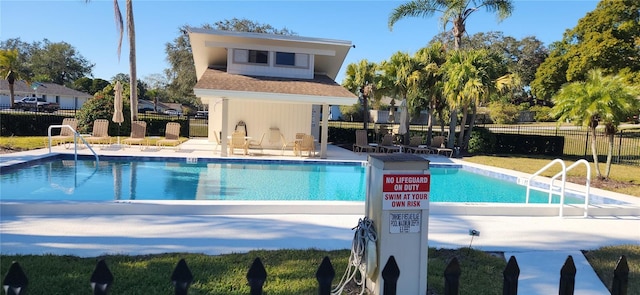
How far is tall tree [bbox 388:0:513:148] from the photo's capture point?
20531mm

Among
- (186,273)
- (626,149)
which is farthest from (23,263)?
(626,149)

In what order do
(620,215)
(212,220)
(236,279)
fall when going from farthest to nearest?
(620,215) → (212,220) → (236,279)

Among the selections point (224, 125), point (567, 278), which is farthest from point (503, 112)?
point (567, 278)

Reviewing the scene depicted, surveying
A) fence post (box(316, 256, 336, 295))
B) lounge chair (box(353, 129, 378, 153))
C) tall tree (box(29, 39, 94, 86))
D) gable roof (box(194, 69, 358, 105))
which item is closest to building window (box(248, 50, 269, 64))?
gable roof (box(194, 69, 358, 105))

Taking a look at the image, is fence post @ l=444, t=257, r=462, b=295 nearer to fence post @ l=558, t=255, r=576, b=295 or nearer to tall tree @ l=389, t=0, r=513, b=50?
fence post @ l=558, t=255, r=576, b=295

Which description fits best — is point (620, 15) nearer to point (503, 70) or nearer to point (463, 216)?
point (503, 70)

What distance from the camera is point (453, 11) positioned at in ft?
67.7

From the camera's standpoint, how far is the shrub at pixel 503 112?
4544cm

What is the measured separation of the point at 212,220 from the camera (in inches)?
255

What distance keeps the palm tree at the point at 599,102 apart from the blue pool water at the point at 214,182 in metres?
2.35

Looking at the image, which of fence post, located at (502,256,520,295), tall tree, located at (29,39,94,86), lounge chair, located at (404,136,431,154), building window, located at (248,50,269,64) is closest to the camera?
fence post, located at (502,256,520,295)

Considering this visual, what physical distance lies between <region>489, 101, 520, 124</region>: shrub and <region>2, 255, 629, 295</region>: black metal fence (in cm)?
4700

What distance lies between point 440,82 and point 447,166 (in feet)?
17.4

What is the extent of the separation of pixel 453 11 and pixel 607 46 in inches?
440
